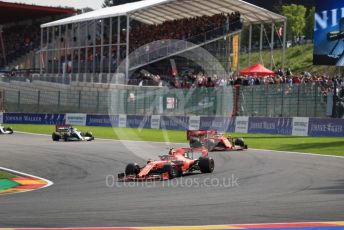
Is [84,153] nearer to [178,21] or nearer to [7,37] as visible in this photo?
[178,21]

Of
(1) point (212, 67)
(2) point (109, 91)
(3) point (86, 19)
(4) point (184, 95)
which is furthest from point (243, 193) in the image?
(3) point (86, 19)

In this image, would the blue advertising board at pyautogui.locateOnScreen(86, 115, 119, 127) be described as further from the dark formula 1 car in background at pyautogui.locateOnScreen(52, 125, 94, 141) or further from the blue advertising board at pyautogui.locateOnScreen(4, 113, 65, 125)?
the dark formula 1 car in background at pyautogui.locateOnScreen(52, 125, 94, 141)

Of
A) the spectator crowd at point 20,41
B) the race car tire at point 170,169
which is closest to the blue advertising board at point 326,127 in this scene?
the race car tire at point 170,169

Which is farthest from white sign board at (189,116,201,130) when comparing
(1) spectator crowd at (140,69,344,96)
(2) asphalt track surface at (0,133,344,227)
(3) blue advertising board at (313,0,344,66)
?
(2) asphalt track surface at (0,133,344,227)

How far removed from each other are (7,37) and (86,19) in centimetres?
2594

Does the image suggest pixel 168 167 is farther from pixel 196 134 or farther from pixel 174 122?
pixel 174 122

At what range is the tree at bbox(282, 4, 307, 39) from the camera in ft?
270

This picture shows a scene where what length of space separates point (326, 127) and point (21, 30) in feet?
177

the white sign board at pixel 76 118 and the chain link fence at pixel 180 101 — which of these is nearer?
the chain link fence at pixel 180 101

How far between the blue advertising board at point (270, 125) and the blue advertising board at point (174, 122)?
4.93m

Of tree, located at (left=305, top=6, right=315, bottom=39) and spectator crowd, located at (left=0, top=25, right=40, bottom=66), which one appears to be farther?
tree, located at (left=305, top=6, right=315, bottom=39)

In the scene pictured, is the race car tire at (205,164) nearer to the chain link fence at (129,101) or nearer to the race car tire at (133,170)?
the race car tire at (133,170)

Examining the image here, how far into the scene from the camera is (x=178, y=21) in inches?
2053

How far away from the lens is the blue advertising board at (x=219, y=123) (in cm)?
3678
